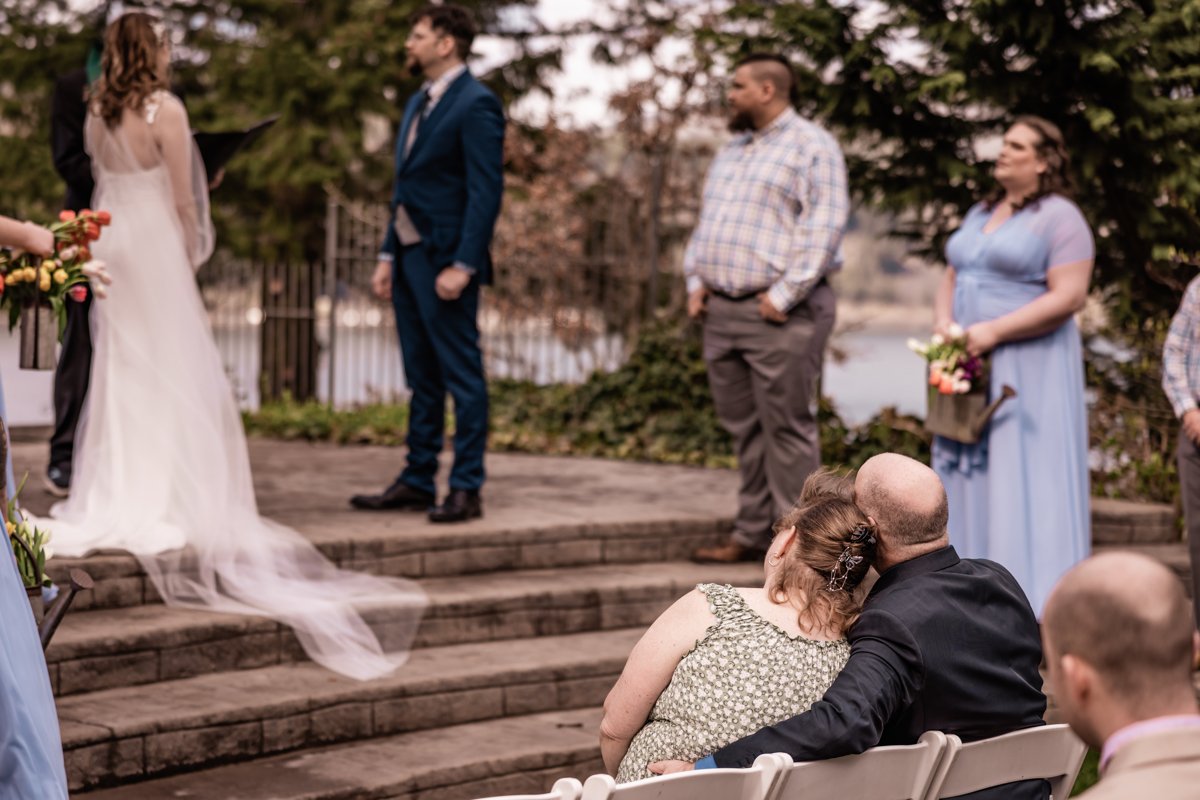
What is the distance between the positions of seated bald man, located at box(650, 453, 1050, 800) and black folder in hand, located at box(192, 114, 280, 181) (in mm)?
3741

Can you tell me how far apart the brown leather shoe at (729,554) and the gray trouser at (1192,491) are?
1708 millimetres

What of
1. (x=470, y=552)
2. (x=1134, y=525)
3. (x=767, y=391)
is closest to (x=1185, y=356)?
(x=767, y=391)

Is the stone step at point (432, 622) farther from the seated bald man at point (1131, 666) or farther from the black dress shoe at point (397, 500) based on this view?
the seated bald man at point (1131, 666)

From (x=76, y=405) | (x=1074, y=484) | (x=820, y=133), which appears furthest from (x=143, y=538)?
(x=1074, y=484)

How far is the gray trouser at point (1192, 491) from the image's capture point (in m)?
5.81

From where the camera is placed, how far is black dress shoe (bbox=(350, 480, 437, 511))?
22.2 feet

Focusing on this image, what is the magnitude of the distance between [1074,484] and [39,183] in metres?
9.74

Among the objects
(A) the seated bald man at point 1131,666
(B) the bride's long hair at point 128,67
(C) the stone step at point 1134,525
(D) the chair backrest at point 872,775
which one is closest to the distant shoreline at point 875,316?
(C) the stone step at point 1134,525

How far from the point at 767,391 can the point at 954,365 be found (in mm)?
800

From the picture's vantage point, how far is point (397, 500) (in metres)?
6.78

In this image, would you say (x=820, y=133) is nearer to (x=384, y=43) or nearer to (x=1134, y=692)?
(x=1134, y=692)

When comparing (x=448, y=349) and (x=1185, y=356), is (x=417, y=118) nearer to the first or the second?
(x=448, y=349)

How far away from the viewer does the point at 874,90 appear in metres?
8.60

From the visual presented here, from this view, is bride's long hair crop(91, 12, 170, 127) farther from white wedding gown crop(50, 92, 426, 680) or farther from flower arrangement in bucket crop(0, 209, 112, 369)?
flower arrangement in bucket crop(0, 209, 112, 369)
